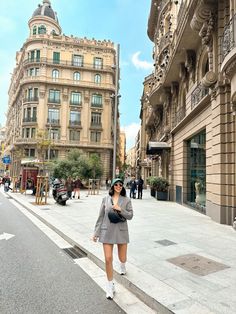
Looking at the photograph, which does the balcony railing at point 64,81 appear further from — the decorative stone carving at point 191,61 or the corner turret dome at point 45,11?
the decorative stone carving at point 191,61

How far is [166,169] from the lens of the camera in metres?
22.9

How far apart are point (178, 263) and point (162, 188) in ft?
47.1

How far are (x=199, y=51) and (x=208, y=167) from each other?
6279 mm

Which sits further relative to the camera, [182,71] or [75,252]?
[182,71]

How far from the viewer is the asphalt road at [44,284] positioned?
374cm

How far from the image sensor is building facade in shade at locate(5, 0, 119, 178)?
49062 millimetres

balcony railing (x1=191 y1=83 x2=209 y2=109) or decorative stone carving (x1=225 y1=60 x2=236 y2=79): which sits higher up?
balcony railing (x1=191 y1=83 x2=209 y2=109)

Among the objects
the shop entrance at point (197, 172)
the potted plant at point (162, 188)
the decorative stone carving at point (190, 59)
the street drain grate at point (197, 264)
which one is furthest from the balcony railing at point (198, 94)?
the street drain grate at point (197, 264)

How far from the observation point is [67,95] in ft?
165

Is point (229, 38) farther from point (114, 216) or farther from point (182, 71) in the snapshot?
point (114, 216)

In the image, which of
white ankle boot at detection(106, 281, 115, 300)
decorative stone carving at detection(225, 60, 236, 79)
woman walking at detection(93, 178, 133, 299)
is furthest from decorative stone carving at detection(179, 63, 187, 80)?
white ankle boot at detection(106, 281, 115, 300)

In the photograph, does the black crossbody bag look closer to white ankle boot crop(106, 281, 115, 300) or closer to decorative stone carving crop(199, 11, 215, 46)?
white ankle boot crop(106, 281, 115, 300)

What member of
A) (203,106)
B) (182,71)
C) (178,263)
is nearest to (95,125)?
(182,71)

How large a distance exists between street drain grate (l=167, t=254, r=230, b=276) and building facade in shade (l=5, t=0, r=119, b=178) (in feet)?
141
